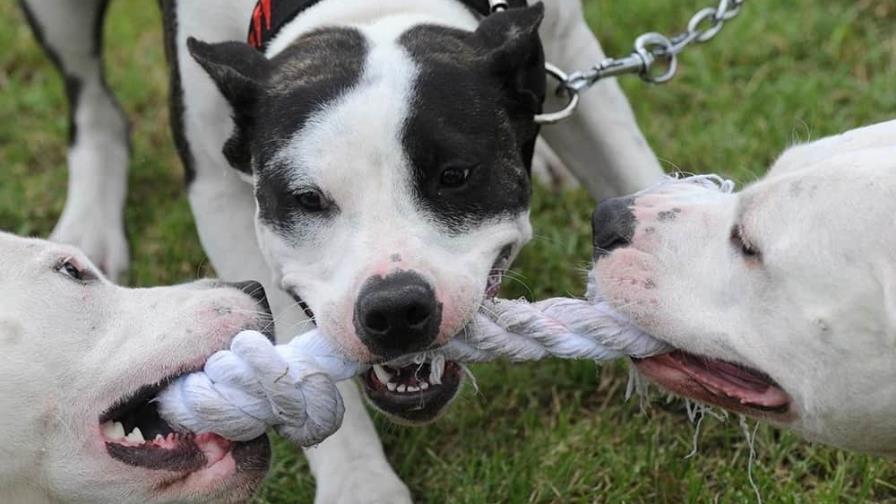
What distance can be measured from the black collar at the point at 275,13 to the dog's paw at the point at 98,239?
4.91 feet

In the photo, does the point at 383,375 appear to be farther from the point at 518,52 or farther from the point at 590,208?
the point at 590,208

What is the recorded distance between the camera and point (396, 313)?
302cm

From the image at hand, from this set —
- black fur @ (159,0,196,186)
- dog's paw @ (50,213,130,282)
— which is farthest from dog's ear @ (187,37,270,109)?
dog's paw @ (50,213,130,282)

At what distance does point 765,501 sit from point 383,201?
1321 millimetres

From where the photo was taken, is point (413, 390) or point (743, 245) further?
point (413, 390)

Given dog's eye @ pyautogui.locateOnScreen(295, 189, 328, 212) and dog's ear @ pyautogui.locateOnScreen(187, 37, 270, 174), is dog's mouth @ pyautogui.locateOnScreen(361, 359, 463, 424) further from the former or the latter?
dog's ear @ pyautogui.locateOnScreen(187, 37, 270, 174)

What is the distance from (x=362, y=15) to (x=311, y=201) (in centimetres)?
70

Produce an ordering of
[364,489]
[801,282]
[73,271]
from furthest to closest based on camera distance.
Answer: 1. [364,489]
2. [73,271]
3. [801,282]

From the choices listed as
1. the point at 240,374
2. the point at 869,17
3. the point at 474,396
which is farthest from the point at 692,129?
the point at 240,374

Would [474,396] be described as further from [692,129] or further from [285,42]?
[692,129]

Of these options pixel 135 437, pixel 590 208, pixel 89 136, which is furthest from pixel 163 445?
pixel 89 136

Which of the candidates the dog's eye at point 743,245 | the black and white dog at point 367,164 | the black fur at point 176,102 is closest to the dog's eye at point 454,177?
the black and white dog at point 367,164

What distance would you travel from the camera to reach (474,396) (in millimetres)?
4203

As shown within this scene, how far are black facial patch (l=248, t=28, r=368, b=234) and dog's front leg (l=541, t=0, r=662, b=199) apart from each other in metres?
0.90
